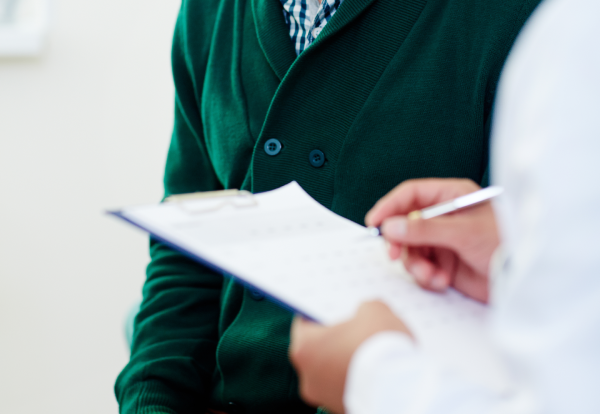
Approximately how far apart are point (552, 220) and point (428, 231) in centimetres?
17

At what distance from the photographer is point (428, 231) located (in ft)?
1.42

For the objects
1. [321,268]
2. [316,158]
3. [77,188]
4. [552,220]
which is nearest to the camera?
[552,220]

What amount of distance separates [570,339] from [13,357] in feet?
4.39

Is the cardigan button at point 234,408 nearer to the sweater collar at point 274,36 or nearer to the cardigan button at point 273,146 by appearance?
the cardigan button at point 273,146

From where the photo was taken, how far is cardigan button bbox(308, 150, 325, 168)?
665 mm

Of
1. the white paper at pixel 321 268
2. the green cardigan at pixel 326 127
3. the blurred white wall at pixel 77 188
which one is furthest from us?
the blurred white wall at pixel 77 188

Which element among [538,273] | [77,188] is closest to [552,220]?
[538,273]

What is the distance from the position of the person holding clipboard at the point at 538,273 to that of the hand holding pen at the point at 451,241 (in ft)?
0.34

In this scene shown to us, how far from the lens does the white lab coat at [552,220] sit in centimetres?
26

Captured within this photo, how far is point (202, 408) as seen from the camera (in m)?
0.71

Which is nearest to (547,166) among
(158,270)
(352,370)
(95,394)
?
(352,370)

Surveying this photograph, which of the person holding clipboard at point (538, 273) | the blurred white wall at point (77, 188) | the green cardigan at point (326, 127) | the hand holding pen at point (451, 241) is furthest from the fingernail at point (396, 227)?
the blurred white wall at point (77, 188)

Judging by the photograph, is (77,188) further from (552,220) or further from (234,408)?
(552,220)

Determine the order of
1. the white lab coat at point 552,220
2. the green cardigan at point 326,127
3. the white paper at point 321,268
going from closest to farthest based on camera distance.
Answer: the white lab coat at point 552,220
the white paper at point 321,268
the green cardigan at point 326,127
